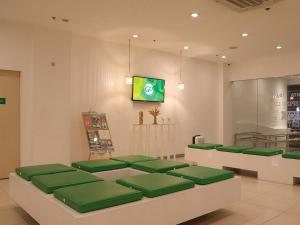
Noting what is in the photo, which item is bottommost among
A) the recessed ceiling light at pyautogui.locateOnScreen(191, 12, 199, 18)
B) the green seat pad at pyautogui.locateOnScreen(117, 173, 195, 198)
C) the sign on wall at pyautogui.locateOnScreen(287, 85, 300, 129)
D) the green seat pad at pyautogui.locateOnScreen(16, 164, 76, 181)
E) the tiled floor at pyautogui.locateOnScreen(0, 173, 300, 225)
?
the tiled floor at pyautogui.locateOnScreen(0, 173, 300, 225)

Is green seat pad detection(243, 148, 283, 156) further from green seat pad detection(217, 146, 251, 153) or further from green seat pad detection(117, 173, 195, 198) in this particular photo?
green seat pad detection(117, 173, 195, 198)

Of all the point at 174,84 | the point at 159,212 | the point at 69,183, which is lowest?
the point at 159,212

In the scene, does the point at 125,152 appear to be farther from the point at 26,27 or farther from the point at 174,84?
the point at 26,27

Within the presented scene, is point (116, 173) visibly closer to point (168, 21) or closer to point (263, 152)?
point (263, 152)

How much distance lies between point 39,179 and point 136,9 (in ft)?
9.90

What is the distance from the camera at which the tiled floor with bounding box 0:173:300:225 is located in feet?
10.2

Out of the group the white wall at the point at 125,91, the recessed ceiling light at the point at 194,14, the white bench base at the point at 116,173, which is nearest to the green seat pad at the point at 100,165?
the white bench base at the point at 116,173

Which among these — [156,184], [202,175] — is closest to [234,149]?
[202,175]

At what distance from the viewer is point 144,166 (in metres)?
3.74

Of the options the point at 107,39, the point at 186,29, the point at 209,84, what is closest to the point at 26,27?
the point at 107,39

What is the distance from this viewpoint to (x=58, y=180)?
2.96 m

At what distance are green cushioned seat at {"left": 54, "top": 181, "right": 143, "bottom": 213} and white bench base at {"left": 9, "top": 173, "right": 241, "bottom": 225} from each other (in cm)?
4

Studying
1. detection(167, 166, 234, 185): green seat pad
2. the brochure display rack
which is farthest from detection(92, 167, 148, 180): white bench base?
the brochure display rack

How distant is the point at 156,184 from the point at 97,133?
3.17m
